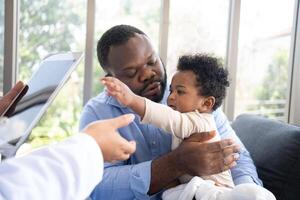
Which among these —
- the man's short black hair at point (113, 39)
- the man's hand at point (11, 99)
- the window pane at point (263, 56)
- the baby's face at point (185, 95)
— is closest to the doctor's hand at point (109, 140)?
the man's hand at point (11, 99)

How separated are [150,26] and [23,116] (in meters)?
1.41

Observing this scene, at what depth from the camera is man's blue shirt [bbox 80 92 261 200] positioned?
100 cm

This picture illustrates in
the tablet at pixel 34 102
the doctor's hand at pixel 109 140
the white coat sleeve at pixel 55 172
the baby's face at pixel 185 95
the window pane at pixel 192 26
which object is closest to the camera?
the white coat sleeve at pixel 55 172

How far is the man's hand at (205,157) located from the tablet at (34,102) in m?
0.42

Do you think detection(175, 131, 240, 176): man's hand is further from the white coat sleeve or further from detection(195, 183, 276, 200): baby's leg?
the white coat sleeve

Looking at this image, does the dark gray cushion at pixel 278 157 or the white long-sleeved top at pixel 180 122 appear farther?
the dark gray cushion at pixel 278 157

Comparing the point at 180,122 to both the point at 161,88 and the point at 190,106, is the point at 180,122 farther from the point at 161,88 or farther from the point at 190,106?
the point at 161,88

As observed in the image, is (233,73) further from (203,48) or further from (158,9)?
(158,9)

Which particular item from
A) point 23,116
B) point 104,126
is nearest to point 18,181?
point 104,126

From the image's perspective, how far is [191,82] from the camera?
1.10 m

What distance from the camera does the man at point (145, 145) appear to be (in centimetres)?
99

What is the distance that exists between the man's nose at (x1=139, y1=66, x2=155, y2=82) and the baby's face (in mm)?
94

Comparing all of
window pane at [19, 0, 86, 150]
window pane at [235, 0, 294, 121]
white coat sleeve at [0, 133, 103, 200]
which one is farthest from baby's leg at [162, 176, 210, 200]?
window pane at [235, 0, 294, 121]

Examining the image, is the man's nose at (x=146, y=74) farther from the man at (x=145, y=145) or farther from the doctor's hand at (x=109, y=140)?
the doctor's hand at (x=109, y=140)
